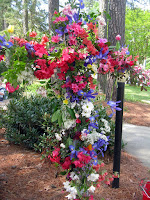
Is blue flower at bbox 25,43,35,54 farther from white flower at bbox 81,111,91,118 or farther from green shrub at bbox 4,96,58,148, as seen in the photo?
green shrub at bbox 4,96,58,148

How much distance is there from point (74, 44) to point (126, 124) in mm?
4762

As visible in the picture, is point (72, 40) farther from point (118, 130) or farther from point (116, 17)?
point (116, 17)

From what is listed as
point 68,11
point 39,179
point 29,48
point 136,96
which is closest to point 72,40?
point 68,11

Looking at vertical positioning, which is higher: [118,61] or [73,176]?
[118,61]

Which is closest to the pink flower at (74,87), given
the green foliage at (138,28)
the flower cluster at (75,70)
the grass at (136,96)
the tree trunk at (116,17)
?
the flower cluster at (75,70)

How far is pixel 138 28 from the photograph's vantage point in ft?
54.9

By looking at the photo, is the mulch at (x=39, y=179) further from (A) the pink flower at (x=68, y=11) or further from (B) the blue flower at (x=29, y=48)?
(A) the pink flower at (x=68, y=11)

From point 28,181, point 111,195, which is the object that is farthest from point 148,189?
point 28,181

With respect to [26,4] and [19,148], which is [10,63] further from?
[26,4]

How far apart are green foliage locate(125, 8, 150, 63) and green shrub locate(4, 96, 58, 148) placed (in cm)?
1401

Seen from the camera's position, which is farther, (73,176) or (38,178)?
(38,178)

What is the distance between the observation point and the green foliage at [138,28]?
54.4 feet

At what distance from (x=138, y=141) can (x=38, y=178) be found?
2.61 meters

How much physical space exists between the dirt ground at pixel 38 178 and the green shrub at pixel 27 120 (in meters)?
0.21
